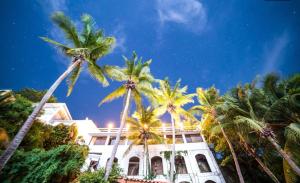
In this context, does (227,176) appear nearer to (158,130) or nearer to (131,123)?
(158,130)

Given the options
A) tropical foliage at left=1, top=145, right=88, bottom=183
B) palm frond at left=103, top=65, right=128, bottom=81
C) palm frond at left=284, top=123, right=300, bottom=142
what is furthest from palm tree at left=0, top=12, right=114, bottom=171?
palm frond at left=284, top=123, right=300, bottom=142

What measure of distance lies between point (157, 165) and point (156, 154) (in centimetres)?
137

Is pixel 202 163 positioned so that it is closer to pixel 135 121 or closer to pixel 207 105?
pixel 207 105

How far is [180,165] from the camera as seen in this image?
20328mm

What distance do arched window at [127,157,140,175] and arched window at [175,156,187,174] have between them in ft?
16.9

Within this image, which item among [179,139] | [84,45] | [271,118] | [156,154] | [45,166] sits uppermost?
[84,45]

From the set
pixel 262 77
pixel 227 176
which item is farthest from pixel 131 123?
pixel 262 77

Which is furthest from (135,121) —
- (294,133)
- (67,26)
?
(294,133)

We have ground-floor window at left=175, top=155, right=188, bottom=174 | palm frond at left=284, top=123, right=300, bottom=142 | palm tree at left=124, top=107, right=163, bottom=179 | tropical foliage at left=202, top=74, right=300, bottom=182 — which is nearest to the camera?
palm frond at left=284, top=123, right=300, bottom=142

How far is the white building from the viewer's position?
18875 millimetres

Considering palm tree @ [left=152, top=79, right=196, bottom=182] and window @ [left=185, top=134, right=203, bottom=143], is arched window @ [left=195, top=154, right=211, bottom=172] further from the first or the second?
palm tree @ [left=152, top=79, right=196, bottom=182]

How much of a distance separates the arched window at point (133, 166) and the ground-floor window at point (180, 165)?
515cm

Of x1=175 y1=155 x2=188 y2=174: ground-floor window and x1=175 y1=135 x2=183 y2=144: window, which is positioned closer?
x1=175 y1=155 x2=188 y2=174: ground-floor window

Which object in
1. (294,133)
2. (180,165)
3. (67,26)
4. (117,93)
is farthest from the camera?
(180,165)
